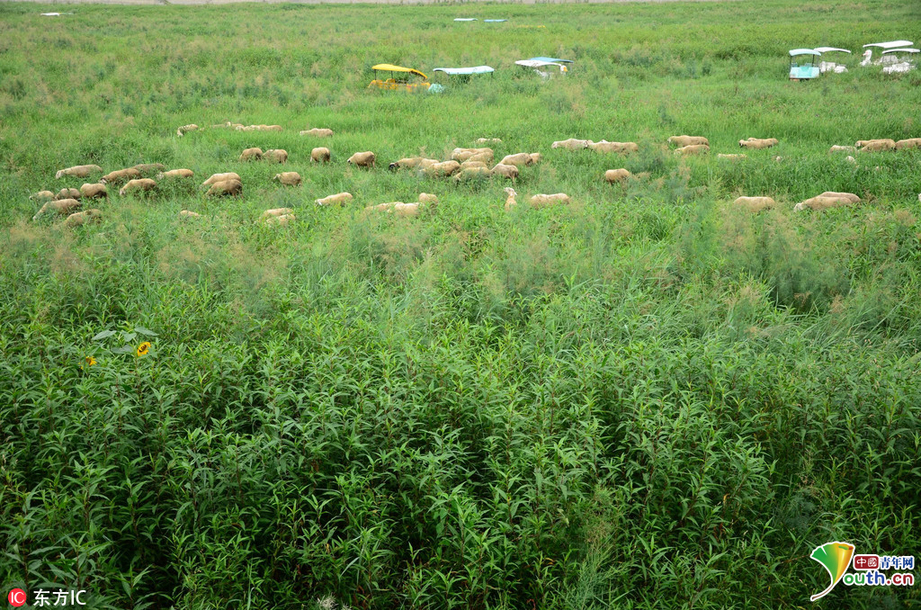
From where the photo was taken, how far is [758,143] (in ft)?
35.8

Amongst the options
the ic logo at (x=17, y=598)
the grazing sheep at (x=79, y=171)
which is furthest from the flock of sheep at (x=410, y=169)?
the ic logo at (x=17, y=598)

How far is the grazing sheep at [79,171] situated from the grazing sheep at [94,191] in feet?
4.38

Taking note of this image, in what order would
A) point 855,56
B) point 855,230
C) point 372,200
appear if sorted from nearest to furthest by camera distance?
point 855,230 < point 372,200 < point 855,56

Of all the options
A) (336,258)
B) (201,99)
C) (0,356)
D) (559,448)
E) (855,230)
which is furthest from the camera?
(201,99)

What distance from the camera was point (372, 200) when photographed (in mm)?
8266

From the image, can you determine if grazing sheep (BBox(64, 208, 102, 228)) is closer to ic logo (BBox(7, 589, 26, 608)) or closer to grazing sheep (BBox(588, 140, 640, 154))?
ic logo (BBox(7, 589, 26, 608))

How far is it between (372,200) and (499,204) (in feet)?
5.89

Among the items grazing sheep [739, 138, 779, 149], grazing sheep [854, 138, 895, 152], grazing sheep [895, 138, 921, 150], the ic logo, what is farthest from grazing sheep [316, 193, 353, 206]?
grazing sheep [895, 138, 921, 150]

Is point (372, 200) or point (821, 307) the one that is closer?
point (821, 307)

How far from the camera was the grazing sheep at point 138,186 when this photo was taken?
8.57 m

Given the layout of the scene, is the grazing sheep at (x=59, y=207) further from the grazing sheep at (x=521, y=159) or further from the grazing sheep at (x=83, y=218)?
the grazing sheep at (x=521, y=159)

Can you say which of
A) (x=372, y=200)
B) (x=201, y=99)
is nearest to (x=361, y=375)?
(x=372, y=200)

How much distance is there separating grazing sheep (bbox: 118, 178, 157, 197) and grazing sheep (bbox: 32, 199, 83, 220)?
76 centimetres

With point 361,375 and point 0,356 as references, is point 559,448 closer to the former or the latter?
point 361,375
